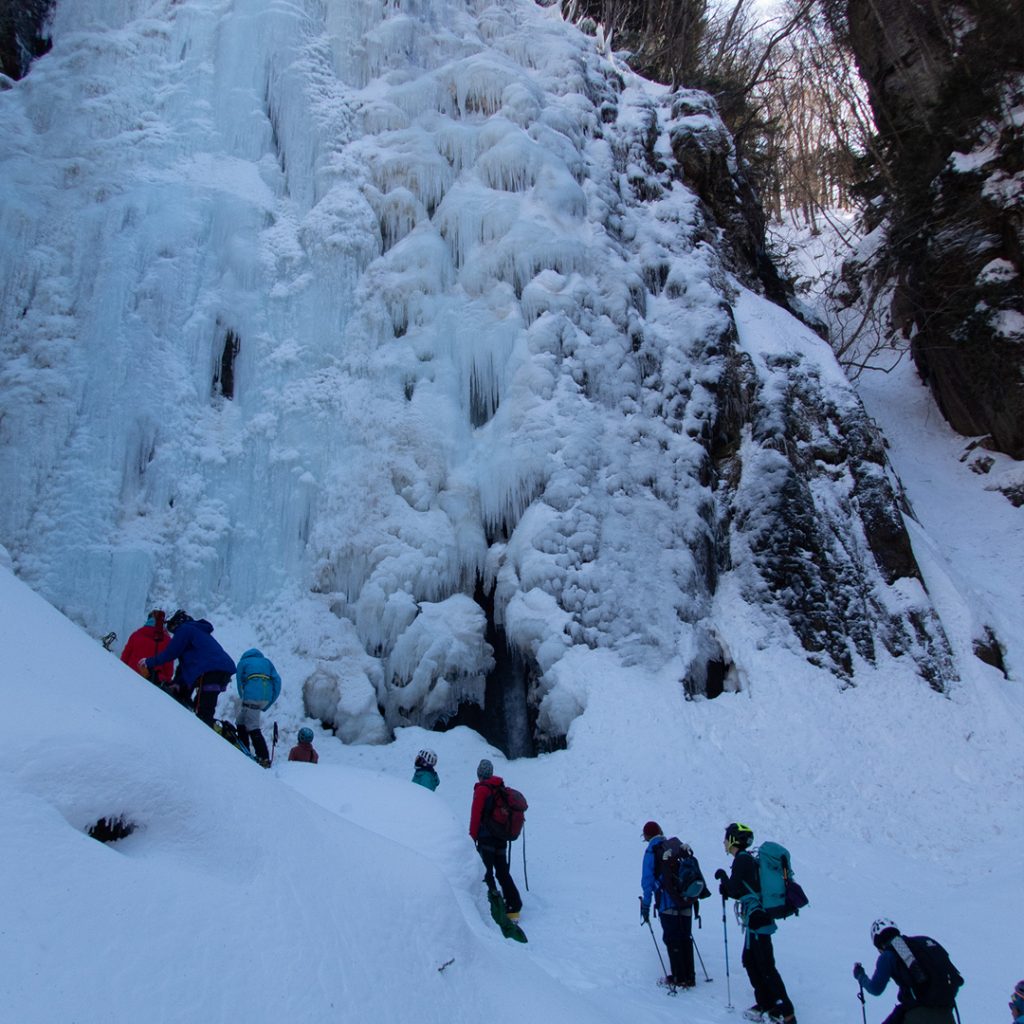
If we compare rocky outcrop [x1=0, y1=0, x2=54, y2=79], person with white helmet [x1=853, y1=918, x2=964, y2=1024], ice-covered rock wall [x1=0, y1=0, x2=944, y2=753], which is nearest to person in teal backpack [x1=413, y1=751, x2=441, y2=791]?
ice-covered rock wall [x1=0, y1=0, x2=944, y2=753]

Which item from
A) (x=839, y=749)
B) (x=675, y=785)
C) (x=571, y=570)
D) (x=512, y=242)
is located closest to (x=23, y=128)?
(x=512, y=242)

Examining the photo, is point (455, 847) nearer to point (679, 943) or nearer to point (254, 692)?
point (679, 943)

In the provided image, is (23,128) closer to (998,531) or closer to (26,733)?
(26,733)

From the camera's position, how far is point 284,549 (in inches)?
419

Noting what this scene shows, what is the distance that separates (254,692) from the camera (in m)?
6.82

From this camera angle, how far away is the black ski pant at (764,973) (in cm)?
486

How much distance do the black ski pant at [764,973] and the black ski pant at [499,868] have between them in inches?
71.3

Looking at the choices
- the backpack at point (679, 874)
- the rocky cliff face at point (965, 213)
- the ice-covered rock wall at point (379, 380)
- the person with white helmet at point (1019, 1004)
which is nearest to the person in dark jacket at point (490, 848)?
the backpack at point (679, 874)

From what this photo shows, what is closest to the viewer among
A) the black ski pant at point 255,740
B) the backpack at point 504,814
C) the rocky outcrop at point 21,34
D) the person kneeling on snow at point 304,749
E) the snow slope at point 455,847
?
the snow slope at point 455,847

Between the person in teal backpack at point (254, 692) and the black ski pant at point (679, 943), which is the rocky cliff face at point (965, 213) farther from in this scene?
the person in teal backpack at point (254, 692)

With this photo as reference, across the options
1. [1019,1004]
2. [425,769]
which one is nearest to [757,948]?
[1019,1004]

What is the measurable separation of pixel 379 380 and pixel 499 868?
719 centimetres

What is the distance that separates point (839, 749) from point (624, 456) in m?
4.57

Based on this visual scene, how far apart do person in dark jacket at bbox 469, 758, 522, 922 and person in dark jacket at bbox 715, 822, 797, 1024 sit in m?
1.71
